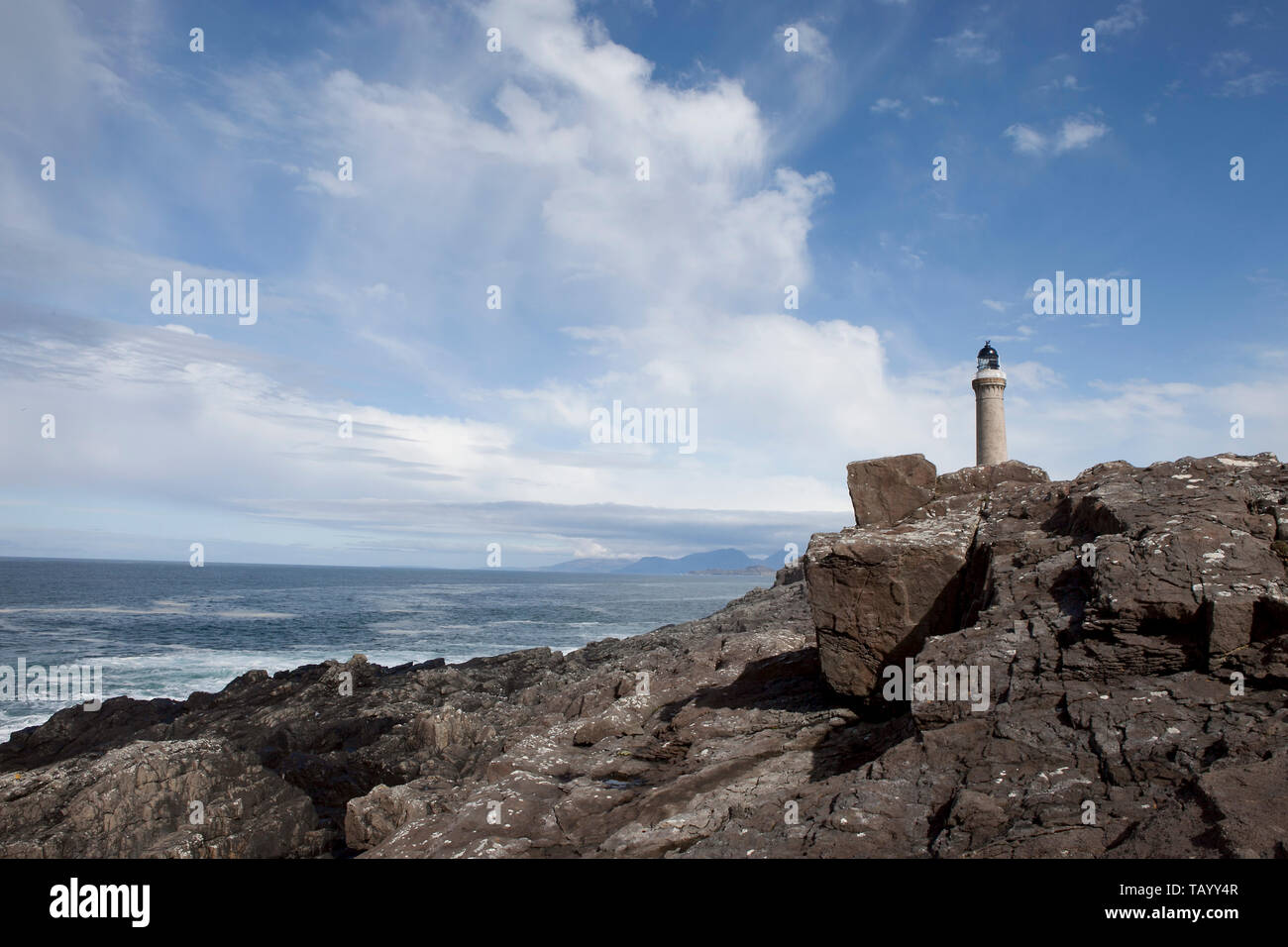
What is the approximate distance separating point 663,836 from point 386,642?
48063 mm

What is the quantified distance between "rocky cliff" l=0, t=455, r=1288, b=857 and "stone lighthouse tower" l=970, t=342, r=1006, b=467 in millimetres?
30972

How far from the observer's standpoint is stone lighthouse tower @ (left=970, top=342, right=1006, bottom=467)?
4332 centimetres

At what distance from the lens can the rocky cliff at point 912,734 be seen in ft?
21.4

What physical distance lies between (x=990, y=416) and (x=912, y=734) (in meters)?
39.9

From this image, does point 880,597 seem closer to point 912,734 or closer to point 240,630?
point 912,734

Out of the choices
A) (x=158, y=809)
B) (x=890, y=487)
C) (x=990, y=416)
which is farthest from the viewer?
(x=990, y=416)

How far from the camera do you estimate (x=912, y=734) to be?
831 cm

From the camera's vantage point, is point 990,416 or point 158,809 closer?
point 158,809

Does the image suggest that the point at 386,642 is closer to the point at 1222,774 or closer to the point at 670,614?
the point at 670,614

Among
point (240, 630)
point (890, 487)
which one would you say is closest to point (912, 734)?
point (890, 487)

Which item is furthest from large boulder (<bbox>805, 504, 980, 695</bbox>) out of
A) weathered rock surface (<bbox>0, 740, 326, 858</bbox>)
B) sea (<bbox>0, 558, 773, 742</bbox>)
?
sea (<bbox>0, 558, 773, 742</bbox>)

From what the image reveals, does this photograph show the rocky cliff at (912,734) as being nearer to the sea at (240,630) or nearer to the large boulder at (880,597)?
the large boulder at (880,597)

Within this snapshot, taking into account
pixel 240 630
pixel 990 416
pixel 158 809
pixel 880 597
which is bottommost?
pixel 240 630

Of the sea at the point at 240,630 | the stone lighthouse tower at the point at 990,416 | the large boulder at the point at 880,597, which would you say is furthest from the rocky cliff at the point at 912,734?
the stone lighthouse tower at the point at 990,416
